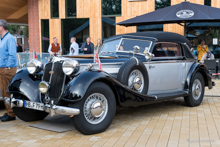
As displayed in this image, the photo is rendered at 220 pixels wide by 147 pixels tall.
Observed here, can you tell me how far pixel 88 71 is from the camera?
474 cm

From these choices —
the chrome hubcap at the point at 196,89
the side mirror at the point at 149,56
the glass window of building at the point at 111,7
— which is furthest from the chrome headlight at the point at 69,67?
the glass window of building at the point at 111,7

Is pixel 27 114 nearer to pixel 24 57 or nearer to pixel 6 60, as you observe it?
pixel 6 60

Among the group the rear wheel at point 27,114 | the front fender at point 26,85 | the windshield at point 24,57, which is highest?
the windshield at point 24,57

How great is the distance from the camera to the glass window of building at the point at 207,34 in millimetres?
14922

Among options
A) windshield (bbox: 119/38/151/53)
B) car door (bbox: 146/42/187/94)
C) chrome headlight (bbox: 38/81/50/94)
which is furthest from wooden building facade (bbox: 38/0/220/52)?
chrome headlight (bbox: 38/81/50/94)

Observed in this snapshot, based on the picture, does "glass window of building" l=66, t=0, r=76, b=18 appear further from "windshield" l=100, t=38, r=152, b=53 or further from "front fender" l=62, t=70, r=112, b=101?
"front fender" l=62, t=70, r=112, b=101

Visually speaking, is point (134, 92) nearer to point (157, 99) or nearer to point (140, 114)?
point (157, 99)

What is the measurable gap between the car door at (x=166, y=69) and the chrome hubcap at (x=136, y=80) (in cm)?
41

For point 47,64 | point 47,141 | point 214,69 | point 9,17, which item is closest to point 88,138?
point 47,141

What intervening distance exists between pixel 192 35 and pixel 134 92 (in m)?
11.0

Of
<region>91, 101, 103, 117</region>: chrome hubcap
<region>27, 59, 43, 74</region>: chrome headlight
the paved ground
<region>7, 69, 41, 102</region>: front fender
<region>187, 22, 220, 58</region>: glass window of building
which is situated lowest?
the paved ground

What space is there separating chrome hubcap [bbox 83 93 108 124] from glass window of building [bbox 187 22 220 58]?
37.3 ft

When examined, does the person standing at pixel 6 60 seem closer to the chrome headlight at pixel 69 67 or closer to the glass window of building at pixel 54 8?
the chrome headlight at pixel 69 67

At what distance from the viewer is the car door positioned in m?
6.07
